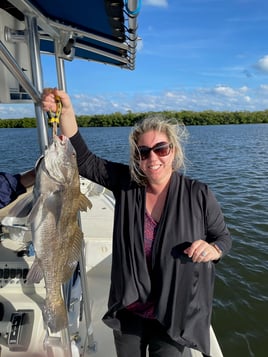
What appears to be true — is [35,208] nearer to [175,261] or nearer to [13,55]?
[175,261]

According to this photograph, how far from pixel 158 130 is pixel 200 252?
2.74 ft

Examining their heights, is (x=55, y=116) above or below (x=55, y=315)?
above

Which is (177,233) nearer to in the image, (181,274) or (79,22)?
(181,274)

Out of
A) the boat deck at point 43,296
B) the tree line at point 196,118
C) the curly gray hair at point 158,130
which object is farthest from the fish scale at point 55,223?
the tree line at point 196,118

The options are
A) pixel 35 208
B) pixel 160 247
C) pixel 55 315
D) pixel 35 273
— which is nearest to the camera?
pixel 35 208

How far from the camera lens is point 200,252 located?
1.96m

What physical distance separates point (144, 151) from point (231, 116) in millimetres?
83633

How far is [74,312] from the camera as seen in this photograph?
2.91m

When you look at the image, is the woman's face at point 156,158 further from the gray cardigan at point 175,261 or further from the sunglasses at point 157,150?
the gray cardigan at point 175,261

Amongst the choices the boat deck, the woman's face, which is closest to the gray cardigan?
the woman's face

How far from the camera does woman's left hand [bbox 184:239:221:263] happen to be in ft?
6.40

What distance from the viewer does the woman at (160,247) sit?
2.10 m

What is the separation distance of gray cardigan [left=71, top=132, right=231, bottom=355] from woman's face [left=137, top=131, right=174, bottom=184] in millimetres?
106

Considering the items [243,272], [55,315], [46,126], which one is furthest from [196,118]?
[55,315]
